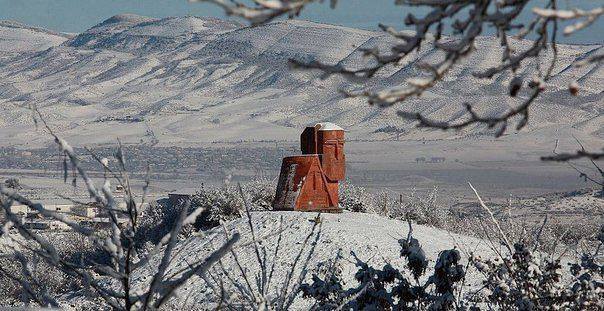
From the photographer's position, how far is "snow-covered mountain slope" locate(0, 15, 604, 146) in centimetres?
→ 10212

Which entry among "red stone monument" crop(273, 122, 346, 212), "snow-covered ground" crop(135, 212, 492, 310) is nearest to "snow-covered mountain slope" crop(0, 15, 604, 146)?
"red stone monument" crop(273, 122, 346, 212)

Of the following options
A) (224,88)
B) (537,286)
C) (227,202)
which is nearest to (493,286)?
(537,286)

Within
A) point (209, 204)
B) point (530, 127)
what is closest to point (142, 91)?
point (530, 127)

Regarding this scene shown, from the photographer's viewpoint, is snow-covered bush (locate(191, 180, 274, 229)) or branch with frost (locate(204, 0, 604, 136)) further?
snow-covered bush (locate(191, 180, 274, 229))

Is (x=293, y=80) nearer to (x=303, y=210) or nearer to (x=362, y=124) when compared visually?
(x=362, y=124)

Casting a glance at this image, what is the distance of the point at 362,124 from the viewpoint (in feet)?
341

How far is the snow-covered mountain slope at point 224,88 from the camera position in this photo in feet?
335

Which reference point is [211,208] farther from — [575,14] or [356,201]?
[575,14]

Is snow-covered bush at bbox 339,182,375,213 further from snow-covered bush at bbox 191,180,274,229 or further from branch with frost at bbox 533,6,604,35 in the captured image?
branch with frost at bbox 533,6,604,35

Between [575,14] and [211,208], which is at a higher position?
[575,14]

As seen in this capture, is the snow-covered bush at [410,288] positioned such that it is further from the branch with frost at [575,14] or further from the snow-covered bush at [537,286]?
the branch with frost at [575,14]

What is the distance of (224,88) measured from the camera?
137 meters

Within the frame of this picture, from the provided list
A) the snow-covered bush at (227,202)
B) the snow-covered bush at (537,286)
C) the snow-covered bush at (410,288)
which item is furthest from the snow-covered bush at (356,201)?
the snow-covered bush at (537,286)

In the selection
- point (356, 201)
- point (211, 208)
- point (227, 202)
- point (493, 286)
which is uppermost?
point (493, 286)
